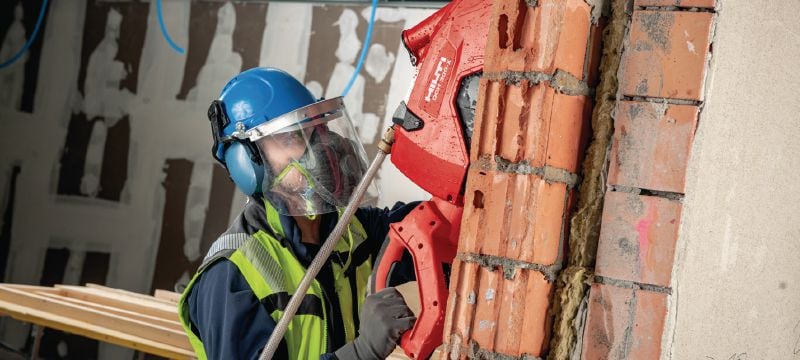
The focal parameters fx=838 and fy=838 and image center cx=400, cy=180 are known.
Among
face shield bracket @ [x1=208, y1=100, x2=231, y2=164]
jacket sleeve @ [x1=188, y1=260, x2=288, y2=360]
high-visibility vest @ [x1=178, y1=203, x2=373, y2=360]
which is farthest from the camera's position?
face shield bracket @ [x1=208, y1=100, x2=231, y2=164]

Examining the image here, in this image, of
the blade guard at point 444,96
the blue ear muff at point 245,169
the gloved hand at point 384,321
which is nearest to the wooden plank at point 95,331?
the blue ear muff at point 245,169

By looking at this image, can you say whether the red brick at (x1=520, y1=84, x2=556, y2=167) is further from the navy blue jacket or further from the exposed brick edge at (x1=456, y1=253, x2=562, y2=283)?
the navy blue jacket

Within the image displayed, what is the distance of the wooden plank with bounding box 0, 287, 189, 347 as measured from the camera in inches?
137

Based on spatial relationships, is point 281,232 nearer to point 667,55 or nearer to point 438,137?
point 438,137

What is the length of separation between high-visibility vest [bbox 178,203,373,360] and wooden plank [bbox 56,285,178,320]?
1.69m

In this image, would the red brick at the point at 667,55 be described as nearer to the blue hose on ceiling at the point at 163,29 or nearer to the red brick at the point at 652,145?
the red brick at the point at 652,145

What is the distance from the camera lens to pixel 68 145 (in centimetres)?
556

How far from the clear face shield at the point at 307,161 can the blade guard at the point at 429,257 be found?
678 mm

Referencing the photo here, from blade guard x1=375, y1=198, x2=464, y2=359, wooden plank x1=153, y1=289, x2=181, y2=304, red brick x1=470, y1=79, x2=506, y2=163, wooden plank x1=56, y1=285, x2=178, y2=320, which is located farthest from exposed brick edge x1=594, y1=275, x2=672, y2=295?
wooden plank x1=153, y1=289, x2=181, y2=304

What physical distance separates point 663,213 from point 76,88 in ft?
16.5

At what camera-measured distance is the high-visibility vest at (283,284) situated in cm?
224

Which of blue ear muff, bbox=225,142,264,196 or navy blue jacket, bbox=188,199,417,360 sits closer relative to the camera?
navy blue jacket, bbox=188,199,417,360

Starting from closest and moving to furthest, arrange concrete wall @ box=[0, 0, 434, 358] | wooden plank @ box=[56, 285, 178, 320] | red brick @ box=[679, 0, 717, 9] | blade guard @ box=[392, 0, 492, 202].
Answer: red brick @ box=[679, 0, 717, 9] → blade guard @ box=[392, 0, 492, 202] → wooden plank @ box=[56, 285, 178, 320] → concrete wall @ box=[0, 0, 434, 358]

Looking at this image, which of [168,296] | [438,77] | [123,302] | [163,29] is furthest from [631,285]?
[163,29]
